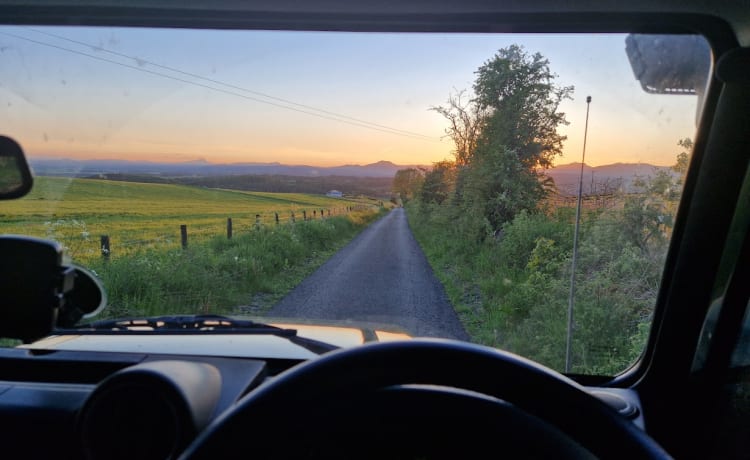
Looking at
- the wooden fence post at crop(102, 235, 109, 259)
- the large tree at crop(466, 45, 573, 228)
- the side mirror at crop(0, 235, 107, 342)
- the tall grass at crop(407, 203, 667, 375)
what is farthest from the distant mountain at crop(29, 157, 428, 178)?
the tall grass at crop(407, 203, 667, 375)

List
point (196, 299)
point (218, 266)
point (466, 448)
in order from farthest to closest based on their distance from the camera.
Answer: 1. point (218, 266)
2. point (196, 299)
3. point (466, 448)

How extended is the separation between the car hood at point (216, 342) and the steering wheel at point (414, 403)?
3.66 feet

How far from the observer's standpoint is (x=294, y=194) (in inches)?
141

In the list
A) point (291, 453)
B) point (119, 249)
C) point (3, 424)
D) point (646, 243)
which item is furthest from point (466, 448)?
point (119, 249)

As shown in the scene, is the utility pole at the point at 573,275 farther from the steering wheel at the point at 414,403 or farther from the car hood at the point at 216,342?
the steering wheel at the point at 414,403

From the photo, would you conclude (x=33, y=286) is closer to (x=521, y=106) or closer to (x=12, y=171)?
(x=12, y=171)

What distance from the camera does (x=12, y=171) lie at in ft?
8.02

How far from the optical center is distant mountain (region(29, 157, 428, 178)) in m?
3.01

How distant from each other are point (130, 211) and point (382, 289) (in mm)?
1598

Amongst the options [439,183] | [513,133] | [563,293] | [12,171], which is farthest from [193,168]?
[563,293]

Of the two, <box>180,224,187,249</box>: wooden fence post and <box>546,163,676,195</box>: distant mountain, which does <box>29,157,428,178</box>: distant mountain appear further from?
<box>546,163,676,195</box>: distant mountain

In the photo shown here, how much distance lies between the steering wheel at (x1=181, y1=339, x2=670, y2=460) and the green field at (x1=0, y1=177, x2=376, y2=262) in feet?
7.33

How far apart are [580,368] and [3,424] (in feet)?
8.71

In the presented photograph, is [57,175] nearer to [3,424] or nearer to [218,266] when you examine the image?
[218,266]
